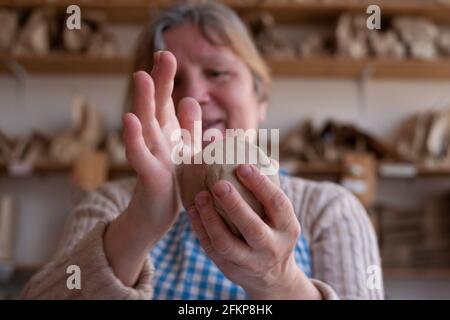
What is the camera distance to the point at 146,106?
27 cm

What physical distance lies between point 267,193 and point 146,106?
0.07 meters

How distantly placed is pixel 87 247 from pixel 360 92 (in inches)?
62.6

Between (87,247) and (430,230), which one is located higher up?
(430,230)

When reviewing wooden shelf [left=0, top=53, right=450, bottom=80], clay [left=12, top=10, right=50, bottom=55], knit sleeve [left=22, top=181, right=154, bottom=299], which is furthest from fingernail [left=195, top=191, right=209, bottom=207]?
clay [left=12, top=10, right=50, bottom=55]

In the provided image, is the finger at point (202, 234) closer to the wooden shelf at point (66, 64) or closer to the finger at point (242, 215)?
the finger at point (242, 215)

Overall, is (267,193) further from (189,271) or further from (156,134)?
(189,271)

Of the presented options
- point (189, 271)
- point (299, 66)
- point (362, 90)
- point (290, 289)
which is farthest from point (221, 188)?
point (362, 90)

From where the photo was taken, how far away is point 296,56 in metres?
1.75

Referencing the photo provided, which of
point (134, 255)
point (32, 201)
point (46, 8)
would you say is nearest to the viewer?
point (134, 255)

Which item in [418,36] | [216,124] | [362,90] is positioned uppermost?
[418,36]

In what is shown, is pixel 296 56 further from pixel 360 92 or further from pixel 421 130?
pixel 421 130

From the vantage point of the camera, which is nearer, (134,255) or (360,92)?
(134,255)

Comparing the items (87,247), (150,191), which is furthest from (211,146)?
(87,247)

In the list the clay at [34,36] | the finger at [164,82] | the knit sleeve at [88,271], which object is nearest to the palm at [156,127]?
the finger at [164,82]
